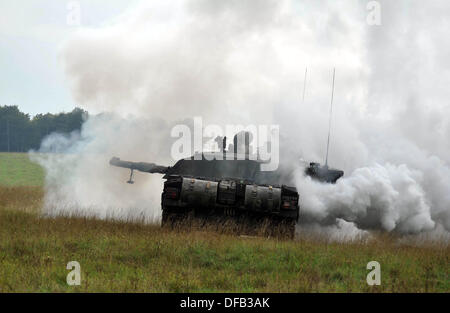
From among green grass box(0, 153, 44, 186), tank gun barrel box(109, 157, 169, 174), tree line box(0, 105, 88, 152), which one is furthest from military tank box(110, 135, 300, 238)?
tree line box(0, 105, 88, 152)

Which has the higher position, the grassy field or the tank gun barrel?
the tank gun barrel

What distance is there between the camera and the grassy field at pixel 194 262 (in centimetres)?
698

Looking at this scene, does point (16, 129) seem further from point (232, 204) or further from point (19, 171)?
point (232, 204)

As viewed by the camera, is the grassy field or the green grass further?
the green grass

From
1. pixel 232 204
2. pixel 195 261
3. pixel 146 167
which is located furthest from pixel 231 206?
pixel 146 167

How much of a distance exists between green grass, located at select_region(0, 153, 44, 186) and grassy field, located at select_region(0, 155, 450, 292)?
71.9 ft

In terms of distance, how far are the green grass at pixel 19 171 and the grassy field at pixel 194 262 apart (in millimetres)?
21907

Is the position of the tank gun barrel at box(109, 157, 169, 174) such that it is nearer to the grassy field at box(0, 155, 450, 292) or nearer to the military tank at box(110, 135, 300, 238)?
the military tank at box(110, 135, 300, 238)

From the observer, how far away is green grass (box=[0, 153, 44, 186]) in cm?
3250

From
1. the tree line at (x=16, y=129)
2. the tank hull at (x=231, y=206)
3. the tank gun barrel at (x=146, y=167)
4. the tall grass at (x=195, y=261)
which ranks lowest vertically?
the tall grass at (x=195, y=261)

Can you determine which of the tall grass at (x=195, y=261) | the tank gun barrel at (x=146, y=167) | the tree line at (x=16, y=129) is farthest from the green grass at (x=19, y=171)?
the tall grass at (x=195, y=261)

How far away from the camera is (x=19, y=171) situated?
40.1 meters

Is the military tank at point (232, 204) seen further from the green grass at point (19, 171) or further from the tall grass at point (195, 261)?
the green grass at point (19, 171)
